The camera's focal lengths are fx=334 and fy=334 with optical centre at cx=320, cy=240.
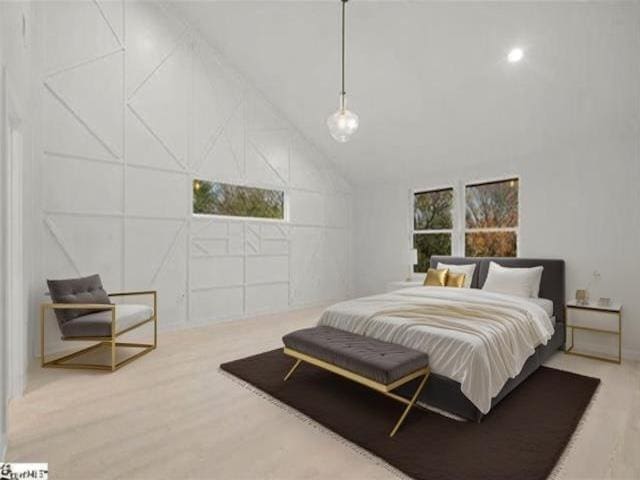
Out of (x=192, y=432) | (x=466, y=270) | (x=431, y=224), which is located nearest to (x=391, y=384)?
Result: (x=192, y=432)

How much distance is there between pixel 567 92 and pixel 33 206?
6.08 m

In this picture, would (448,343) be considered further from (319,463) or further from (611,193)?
(611,193)

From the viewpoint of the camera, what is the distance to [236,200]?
556cm

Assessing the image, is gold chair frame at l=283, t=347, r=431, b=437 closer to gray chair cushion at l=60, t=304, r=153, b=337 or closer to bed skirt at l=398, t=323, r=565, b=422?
bed skirt at l=398, t=323, r=565, b=422

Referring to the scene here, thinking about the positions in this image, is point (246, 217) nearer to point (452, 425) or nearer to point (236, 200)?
point (236, 200)

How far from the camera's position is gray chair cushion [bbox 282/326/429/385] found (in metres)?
2.29

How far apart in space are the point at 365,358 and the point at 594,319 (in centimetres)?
345

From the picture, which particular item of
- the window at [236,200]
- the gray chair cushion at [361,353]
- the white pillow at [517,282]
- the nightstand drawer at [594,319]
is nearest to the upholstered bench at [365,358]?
the gray chair cushion at [361,353]

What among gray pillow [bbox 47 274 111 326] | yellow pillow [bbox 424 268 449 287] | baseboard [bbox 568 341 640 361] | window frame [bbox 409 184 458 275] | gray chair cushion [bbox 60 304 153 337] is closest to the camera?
gray chair cushion [bbox 60 304 153 337]

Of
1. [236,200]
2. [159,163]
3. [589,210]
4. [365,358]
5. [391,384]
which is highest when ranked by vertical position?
[159,163]

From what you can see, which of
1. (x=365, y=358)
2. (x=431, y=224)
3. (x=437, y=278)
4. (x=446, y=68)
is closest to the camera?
(x=365, y=358)

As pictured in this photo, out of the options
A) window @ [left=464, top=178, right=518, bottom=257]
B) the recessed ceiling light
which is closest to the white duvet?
window @ [left=464, top=178, right=518, bottom=257]

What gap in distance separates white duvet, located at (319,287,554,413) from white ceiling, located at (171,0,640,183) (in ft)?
8.00

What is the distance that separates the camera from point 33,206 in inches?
141
